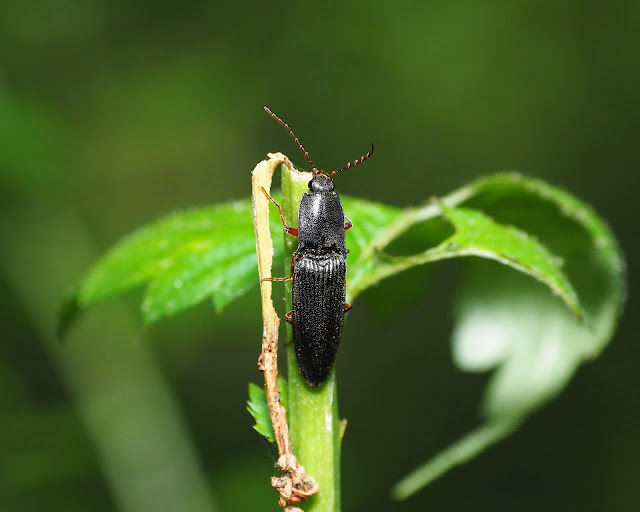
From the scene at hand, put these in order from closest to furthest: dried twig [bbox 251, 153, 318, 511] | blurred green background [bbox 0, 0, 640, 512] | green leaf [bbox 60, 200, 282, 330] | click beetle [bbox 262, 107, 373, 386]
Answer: dried twig [bbox 251, 153, 318, 511] < click beetle [bbox 262, 107, 373, 386] < green leaf [bbox 60, 200, 282, 330] < blurred green background [bbox 0, 0, 640, 512]

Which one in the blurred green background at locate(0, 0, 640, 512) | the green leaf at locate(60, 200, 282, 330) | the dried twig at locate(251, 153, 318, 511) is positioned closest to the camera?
the dried twig at locate(251, 153, 318, 511)

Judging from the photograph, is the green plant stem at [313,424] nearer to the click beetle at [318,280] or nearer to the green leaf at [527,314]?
the click beetle at [318,280]

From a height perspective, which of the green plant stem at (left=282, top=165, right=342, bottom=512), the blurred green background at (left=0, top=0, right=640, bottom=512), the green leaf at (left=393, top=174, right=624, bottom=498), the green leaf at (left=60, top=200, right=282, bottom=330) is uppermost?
the blurred green background at (left=0, top=0, right=640, bottom=512)

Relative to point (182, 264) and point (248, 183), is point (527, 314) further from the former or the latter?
point (248, 183)

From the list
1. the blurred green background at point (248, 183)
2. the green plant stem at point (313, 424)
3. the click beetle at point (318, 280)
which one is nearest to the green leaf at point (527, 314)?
the click beetle at point (318, 280)

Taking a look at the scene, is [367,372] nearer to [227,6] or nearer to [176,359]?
[176,359]

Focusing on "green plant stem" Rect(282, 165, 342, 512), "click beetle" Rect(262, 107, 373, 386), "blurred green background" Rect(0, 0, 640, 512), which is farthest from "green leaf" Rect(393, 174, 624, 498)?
"blurred green background" Rect(0, 0, 640, 512)

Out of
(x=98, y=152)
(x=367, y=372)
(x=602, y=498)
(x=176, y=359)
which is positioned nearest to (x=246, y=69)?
(x=98, y=152)

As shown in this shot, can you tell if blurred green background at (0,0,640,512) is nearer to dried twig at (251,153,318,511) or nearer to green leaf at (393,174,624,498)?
green leaf at (393,174,624,498)
